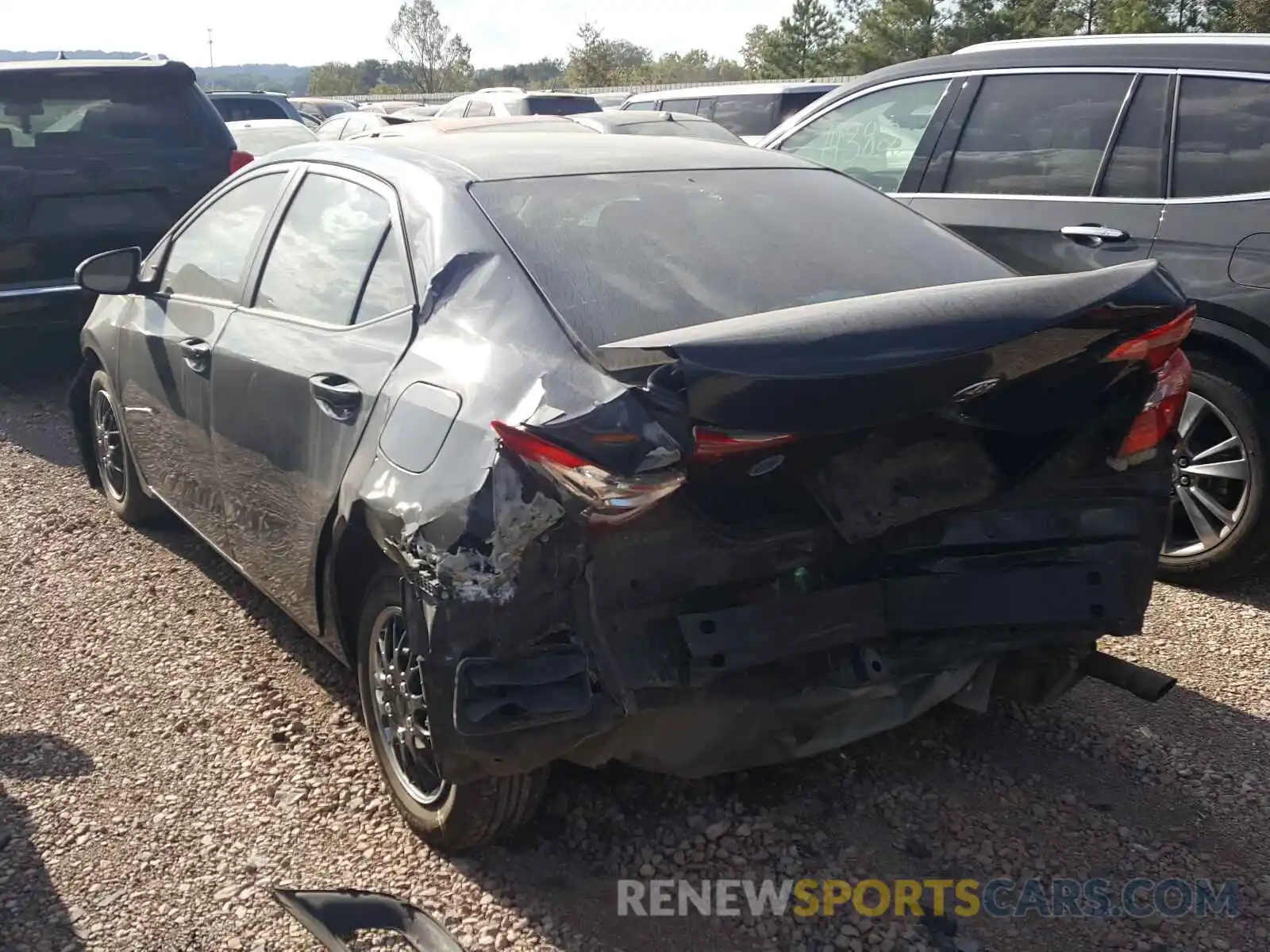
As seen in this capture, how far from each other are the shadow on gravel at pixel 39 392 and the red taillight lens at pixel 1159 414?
5424 millimetres

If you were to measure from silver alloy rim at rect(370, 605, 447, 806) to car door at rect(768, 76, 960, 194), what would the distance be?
10.6 ft

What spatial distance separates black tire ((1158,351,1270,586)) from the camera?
425cm

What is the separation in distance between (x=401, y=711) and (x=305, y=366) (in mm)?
1032

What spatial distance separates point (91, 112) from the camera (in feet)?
23.6

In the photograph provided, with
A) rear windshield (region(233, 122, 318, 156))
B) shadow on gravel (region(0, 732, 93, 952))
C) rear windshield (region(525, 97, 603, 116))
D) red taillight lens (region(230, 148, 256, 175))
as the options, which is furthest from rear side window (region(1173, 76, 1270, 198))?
rear windshield (region(525, 97, 603, 116))

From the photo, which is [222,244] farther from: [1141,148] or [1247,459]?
[1247,459]

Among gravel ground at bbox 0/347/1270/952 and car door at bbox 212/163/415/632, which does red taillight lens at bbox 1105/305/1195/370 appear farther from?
car door at bbox 212/163/415/632

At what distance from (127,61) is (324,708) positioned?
5488 millimetres

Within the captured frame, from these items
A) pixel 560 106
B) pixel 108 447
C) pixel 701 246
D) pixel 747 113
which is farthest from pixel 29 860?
pixel 560 106

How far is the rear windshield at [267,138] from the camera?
13.4 metres

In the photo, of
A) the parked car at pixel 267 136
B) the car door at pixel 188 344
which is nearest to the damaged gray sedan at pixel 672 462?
the car door at pixel 188 344

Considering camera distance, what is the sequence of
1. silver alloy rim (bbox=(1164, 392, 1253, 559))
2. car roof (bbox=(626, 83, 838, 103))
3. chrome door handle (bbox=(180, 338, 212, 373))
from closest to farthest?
chrome door handle (bbox=(180, 338, 212, 373)) < silver alloy rim (bbox=(1164, 392, 1253, 559)) < car roof (bbox=(626, 83, 838, 103))

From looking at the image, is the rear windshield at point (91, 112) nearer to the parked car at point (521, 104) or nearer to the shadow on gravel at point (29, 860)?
the shadow on gravel at point (29, 860)

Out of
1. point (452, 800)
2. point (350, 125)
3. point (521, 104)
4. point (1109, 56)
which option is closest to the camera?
point (452, 800)
